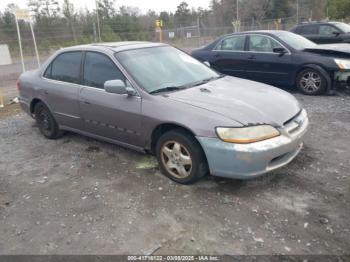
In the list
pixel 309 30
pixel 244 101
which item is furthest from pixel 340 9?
pixel 244 101

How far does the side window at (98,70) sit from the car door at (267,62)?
4765 mm

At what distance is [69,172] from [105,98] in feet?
3.66

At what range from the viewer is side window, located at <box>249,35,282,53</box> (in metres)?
8.31

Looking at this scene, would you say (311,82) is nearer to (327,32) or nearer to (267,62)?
(267,62)

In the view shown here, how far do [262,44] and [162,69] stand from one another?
15.2ft

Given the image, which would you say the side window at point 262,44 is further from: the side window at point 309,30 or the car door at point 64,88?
the side window at point 309,30

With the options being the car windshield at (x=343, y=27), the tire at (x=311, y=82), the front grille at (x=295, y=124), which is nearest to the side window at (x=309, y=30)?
the car windshield at (x=343, y=27)

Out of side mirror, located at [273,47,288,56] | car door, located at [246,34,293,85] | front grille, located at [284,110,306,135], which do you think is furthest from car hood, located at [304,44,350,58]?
front grille, located at [284,110,306,135]

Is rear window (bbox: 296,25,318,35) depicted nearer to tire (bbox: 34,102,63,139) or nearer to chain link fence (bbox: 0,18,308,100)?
tire (bbox: 34,102,63,139)

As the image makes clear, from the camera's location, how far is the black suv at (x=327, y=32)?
1252cm

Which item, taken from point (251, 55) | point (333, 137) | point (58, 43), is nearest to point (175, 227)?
point (333, 137)

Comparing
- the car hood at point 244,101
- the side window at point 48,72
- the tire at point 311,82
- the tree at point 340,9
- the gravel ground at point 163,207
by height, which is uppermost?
the tree at point 340,9

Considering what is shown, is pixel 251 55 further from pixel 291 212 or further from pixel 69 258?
pixel 69 258

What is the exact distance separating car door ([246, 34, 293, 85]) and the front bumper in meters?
4.67
